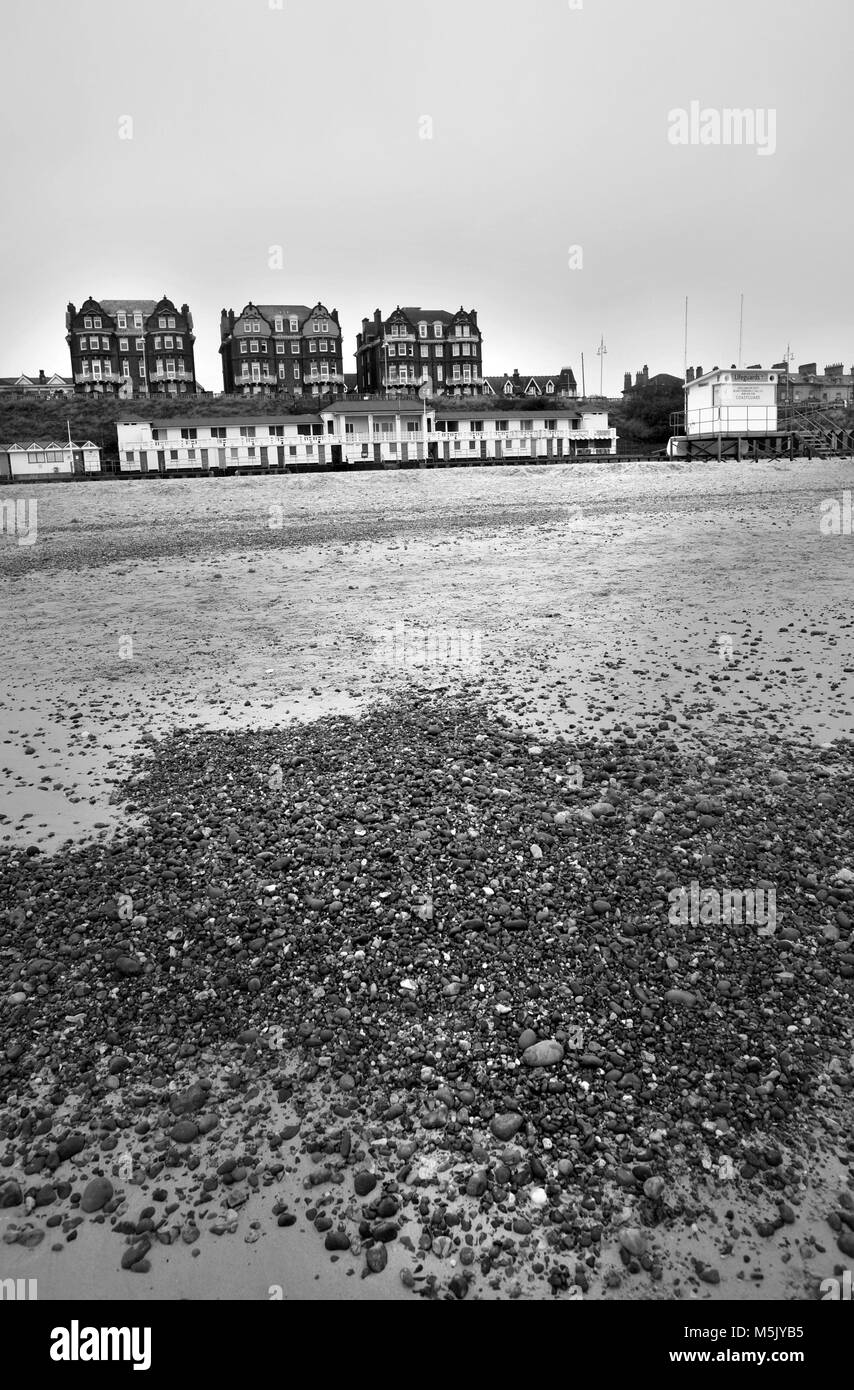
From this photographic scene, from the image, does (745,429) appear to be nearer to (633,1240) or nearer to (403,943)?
(403,943)

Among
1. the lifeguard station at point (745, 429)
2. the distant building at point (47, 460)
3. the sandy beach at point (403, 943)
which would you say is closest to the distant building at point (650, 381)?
the lifeguard station at point (745, 429)

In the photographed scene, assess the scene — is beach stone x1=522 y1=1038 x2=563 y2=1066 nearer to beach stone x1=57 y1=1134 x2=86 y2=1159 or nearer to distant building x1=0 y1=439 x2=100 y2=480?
beach stone x1=57 y1=1134 x2=86 y2=1159

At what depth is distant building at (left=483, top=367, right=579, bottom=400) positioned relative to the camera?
128 m

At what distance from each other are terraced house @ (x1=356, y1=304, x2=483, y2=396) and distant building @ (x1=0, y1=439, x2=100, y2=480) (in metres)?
53.9

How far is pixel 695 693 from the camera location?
896 centimetres

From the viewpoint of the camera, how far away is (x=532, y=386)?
128750 millimetres

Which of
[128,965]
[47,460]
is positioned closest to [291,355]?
[47,460]

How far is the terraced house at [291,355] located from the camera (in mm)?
125312

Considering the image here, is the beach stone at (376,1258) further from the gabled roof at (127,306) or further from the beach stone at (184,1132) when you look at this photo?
the gabled roof at (127,306)

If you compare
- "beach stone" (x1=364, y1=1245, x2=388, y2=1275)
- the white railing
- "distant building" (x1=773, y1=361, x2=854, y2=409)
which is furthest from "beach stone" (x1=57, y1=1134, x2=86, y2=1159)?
"distant building" (x1=773, y1=361, x2=854, y2=409)

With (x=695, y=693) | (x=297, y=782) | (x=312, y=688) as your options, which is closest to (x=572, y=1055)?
(x=297, y=782)

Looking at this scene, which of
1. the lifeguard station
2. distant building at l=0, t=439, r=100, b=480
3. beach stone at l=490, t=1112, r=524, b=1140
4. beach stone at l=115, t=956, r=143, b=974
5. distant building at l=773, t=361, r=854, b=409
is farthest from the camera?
distant building at l=773, t=361, r=854, b=409
